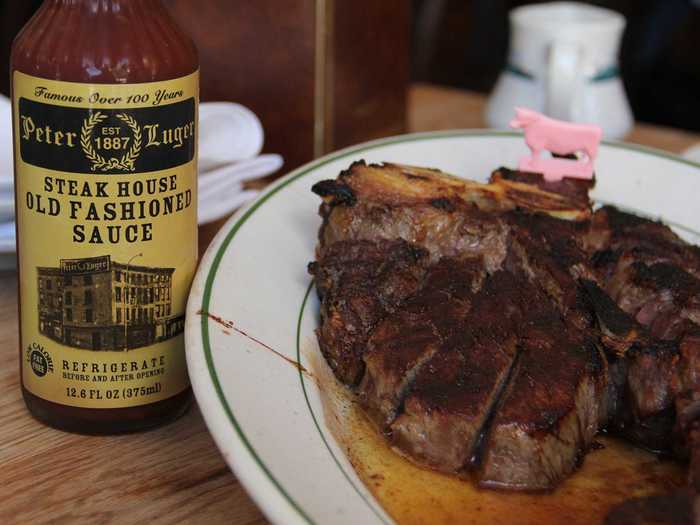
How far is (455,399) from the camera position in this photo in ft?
3.15

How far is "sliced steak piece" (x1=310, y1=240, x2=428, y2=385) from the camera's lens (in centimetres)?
108

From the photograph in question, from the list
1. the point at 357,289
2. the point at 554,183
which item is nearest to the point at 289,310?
the point at 357,289

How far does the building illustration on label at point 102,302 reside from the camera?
3.15ft

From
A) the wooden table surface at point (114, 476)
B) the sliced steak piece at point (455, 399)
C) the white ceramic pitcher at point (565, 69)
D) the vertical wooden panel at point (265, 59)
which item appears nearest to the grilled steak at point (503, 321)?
the sliced steak piece at point (455, 399)

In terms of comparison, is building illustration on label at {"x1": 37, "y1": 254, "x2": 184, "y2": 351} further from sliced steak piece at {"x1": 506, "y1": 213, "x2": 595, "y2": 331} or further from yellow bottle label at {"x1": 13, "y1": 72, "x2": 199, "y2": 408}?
sliced steak piece at {"x1": 506, "y1": 213, "x2": 595, "y2": 331}

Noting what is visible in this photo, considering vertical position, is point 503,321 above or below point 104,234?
below

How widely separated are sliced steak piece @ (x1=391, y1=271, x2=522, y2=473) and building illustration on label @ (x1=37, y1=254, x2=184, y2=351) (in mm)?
283

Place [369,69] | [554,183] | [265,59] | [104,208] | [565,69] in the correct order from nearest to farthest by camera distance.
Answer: [104,208] < [554,183] < [265,59] < [369,69] < [565,69]

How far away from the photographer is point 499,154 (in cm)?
162

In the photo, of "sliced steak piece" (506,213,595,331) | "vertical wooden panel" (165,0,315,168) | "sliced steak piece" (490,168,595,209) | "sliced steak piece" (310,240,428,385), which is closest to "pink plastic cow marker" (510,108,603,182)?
"sliced steak piece" (490,168,595,209)

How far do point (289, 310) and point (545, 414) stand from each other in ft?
1.09

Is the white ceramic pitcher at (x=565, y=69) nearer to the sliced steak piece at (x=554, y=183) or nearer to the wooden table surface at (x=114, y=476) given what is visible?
the sliced steak piece at (x=554, y=183)

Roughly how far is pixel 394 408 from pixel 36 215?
415 mm

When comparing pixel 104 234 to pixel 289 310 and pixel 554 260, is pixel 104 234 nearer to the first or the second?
pixel 289 310
